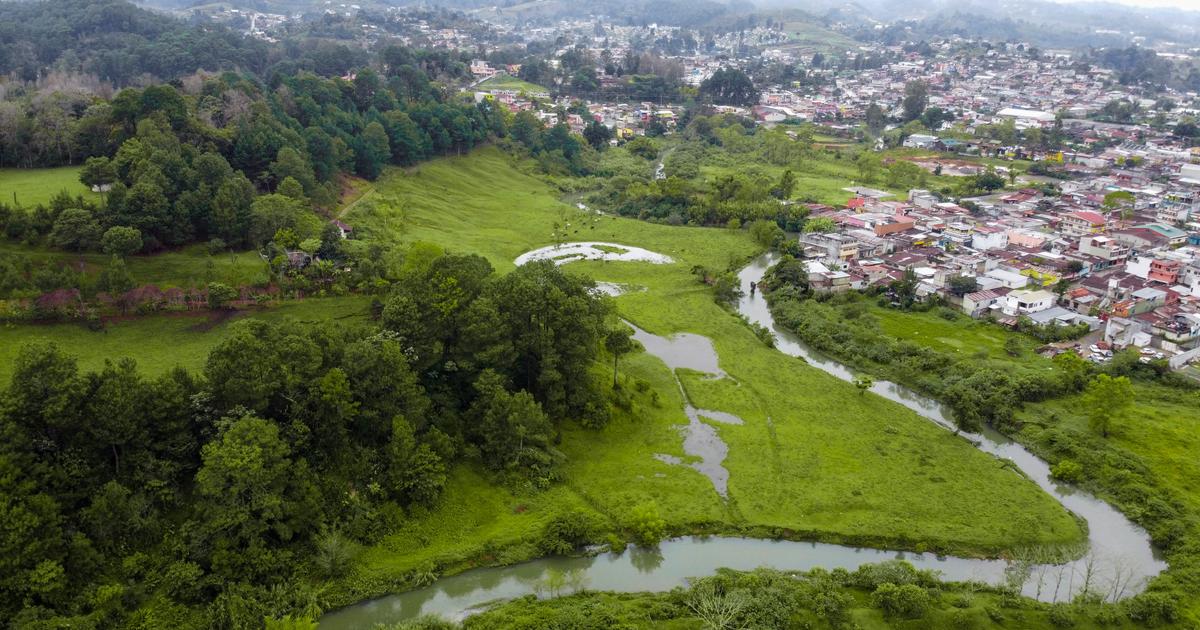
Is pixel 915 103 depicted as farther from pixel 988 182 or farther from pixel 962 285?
pixel 962 285

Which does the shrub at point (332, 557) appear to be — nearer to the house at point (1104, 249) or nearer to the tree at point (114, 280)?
the tree at point (114, 280)

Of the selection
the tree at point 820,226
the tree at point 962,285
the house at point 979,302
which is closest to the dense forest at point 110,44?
the tree at point 820,226

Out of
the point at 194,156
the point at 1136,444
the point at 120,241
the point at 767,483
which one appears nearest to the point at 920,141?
the point at 1136,444

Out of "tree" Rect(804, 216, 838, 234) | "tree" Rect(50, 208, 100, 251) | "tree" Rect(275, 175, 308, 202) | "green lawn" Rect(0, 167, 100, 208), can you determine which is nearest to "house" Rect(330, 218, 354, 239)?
"tree" Rect(275, 175, 308, 202)

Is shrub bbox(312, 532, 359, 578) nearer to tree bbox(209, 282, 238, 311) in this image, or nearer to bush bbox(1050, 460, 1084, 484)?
tree bbox(209, 282, 238, 311)

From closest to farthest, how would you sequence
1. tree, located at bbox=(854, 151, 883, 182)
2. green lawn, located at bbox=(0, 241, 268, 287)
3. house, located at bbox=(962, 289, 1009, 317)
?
green lawn, located at bbox=(0, 241, 268, 287)
house, located at bbox=(962, 289, 1009, 317)
tree, located at bbox=(854, 151, 883, 182)
